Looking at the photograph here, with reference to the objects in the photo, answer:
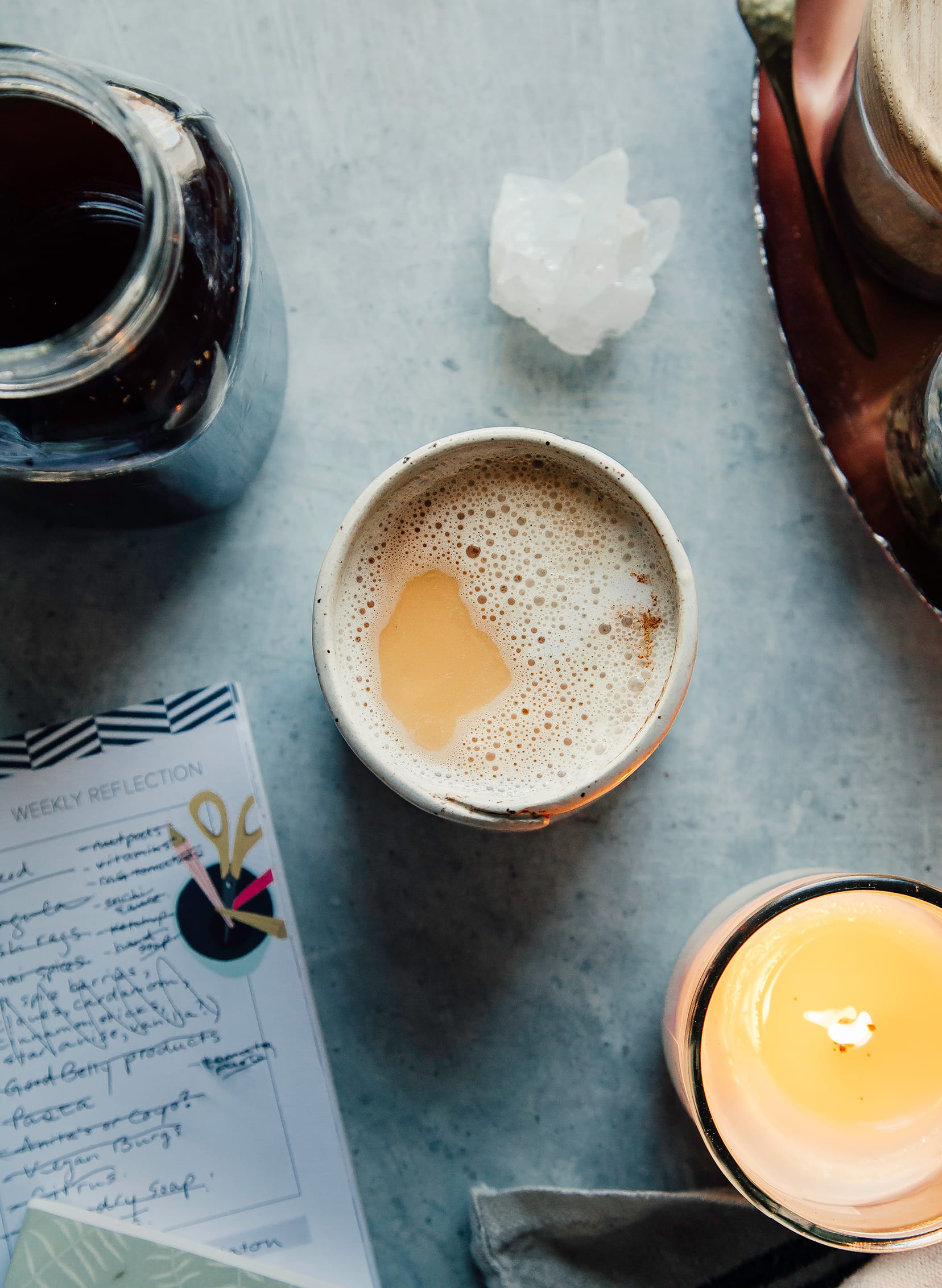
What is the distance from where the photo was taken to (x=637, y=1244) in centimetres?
61

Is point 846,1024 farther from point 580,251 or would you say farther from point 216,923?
point 580,251

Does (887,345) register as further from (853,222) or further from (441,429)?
(441,429)

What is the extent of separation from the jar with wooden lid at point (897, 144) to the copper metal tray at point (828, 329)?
0.09 ft

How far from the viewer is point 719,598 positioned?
65cm

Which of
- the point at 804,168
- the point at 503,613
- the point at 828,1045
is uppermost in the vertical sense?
Result: the point at 804,168

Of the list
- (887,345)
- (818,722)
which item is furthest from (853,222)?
(818,722)

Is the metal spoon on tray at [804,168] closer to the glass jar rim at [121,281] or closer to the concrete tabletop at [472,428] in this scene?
the concrete tabletop at [472,428]

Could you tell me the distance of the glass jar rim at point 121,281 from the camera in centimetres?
42

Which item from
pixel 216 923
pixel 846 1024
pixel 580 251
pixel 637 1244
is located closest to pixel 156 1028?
pixel 216 923

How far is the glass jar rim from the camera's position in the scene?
0.42 m

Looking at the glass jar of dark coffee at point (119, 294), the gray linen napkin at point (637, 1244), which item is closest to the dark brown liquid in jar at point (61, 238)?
the glass jar of dark coffee at point (119, 294)

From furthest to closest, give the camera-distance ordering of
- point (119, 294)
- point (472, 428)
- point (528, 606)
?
point (472, 428), point (528, 606), point (119, 294)

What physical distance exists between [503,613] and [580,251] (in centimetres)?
26

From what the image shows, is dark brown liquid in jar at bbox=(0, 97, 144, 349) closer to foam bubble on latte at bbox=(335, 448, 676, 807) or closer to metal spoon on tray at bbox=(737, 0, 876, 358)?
foam bubble on latte at bbox=(335, 448, 676, 807)
